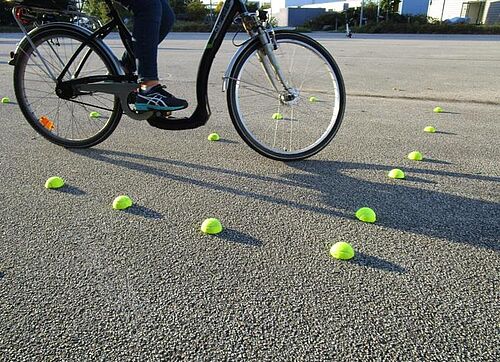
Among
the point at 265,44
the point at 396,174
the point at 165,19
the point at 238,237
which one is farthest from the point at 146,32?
the point at 396,174

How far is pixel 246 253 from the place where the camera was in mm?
2111

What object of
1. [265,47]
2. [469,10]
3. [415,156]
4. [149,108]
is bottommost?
[415,156]

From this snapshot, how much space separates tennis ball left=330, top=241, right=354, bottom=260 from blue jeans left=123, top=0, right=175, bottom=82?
76.8 inches

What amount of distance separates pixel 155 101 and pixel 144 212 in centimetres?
102

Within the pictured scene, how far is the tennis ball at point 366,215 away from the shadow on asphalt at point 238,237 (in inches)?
26.1

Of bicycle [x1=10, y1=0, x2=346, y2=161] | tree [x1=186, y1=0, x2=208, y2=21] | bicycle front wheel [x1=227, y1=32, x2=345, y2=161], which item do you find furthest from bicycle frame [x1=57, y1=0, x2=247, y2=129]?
tree [x1=186, y1=0, x2=208, y2=21]

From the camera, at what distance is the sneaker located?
3158 millimetres

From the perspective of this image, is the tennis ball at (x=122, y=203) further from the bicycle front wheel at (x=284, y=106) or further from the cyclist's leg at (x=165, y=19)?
the cyclist's leg at (x=165, y=19)

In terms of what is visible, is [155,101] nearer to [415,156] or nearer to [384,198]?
[384,198]

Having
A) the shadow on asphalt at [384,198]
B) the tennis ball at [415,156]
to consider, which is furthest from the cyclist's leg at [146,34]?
the tennis ball at [415,156]

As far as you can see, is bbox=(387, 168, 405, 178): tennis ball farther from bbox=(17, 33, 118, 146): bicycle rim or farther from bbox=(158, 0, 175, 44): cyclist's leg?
bbox=(17, 33, 118, 146): bicycle rim

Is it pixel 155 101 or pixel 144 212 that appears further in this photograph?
pixel 155 101

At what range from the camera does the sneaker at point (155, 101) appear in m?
3.16

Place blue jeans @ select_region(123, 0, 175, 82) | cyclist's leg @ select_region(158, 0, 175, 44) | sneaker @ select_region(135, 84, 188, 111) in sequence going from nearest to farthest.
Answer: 1. blue jeans @ select_region(123, 0, 175, 82)
2. sneaker @ select_region(135, 84, 188, 111)
3. cyclist's leg @ select_region(158, 0, 175, 44)
